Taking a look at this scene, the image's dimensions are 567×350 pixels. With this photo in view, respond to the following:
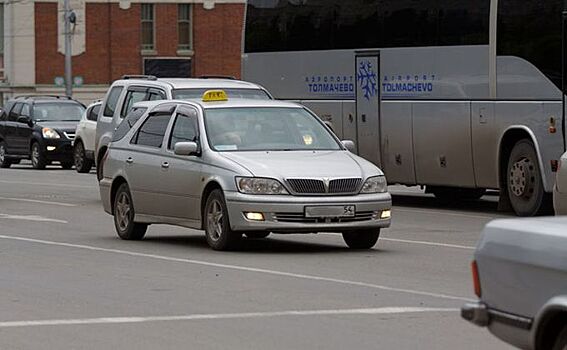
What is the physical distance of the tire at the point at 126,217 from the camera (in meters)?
17.9

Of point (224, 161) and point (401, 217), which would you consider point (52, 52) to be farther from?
point (224, 161)

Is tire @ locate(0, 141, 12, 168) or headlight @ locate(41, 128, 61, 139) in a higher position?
headlight @ locate(41, 128, 61, 139)

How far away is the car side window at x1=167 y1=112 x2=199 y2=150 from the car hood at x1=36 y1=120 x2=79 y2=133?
2371 cm

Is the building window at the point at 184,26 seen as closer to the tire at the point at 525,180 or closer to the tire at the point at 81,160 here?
the tire at the point at 81,160

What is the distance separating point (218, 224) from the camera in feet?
53.4

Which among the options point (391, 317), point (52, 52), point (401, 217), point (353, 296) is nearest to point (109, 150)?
point (401, 217)

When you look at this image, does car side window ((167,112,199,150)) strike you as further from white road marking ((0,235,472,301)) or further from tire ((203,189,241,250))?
white road marking ((0,235,472,301))

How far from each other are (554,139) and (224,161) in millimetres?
6568

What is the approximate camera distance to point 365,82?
25.2 metres

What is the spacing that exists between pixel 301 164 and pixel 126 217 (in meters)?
2.74

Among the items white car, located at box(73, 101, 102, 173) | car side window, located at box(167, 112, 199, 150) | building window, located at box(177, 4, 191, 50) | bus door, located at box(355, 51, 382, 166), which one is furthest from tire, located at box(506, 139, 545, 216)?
building window, located at box(177, 4, 191, 50)

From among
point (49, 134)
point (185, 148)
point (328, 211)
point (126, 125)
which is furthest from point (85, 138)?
point (328, 211)

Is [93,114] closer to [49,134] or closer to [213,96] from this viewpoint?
[49,134]

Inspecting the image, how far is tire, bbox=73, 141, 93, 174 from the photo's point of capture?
37525 millimetres
